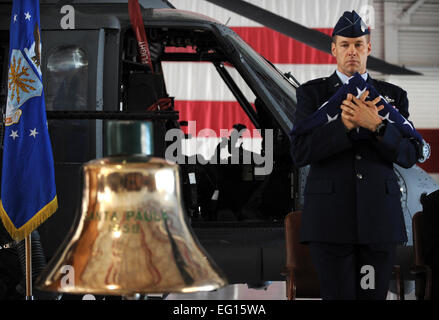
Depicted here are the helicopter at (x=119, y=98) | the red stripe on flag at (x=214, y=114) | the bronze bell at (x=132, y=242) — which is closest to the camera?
the bronze bell at (x=132, y=242)

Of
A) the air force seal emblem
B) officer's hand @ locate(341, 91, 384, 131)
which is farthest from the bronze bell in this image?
the air force seal emblem

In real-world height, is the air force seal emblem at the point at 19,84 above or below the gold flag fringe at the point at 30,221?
above

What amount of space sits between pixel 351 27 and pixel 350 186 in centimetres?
49

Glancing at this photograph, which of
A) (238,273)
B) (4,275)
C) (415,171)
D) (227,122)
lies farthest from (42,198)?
(227,122)

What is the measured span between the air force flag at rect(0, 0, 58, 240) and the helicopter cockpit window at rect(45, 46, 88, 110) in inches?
51.4

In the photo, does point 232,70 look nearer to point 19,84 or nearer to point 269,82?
point 269,82

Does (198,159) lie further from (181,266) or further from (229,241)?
(181,266)

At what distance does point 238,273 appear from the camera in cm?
383

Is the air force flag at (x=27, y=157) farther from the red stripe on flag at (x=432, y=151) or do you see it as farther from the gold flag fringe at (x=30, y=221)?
the red stripe on flag at (x=432, y=151)

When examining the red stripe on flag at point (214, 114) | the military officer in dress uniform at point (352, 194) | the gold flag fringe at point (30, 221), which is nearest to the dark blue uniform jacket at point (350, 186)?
the military officer in dress uniform at point (352, 194)

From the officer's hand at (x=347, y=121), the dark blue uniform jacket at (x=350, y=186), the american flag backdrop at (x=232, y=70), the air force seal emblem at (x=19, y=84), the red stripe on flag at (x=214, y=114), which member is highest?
the american flag backdrop at (x=232, y=70)

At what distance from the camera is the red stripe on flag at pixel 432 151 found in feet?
41.0

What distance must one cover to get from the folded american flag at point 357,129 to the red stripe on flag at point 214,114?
837 cm

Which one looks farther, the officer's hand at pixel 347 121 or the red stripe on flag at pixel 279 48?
the red stripe on flag at pixel 279 48
